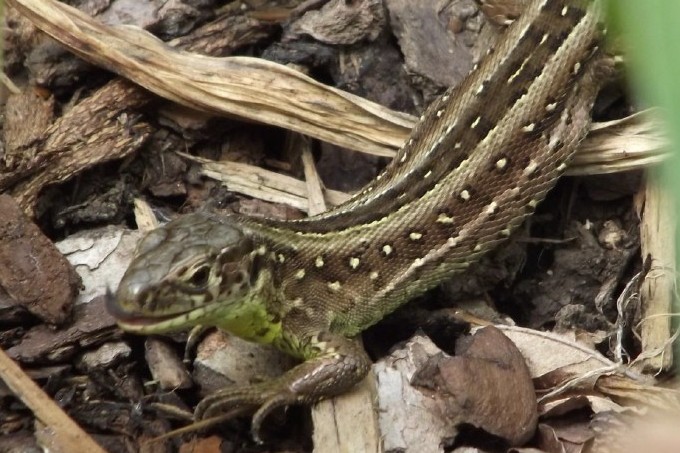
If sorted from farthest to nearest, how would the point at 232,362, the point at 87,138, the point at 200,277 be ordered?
1. the point at 87,138
2. the point at 232,362
3. the point at 200,277

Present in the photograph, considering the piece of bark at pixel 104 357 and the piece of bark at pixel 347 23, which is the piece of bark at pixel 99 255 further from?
the piece of bark at pixel 347 23

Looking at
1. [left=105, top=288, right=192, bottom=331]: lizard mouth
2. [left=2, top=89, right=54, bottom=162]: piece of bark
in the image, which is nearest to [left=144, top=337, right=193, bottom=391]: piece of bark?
[left=105, top=288, right=192, bottom=331]: lizard mouth

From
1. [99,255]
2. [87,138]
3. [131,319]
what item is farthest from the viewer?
[87,138]

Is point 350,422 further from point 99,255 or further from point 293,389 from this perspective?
point 99,255

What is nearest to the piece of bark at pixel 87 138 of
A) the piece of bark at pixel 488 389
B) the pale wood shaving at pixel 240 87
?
the pale wood shaving at pixel 240 87

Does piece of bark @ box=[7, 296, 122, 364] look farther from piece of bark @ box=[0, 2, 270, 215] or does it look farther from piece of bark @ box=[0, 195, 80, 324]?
piece of bark @ box=[0, 2, 270, 215]

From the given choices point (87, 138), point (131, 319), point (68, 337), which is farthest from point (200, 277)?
point (87, 138)
